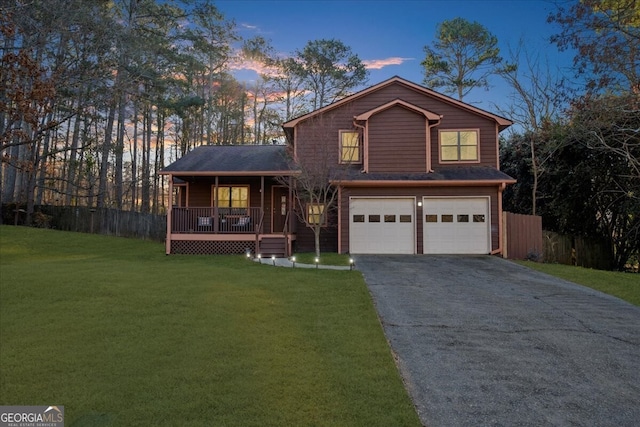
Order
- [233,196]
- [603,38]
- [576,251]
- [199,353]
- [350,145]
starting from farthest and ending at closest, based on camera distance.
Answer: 1. [576,251]
2. [233,196]
3. [350,145]
4. [603,38]
5. [199,353]

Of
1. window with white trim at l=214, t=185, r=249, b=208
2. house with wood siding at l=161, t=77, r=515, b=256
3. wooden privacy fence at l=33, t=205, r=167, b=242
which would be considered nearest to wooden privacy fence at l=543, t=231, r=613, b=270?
house with wood siding at l=161, t=77, r=515, b=256

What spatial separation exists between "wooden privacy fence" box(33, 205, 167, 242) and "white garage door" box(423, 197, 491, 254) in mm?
13929

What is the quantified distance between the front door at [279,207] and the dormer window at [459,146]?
6.55 m

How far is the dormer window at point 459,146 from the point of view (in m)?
16.0

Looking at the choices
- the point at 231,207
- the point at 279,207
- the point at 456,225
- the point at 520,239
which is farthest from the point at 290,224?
the point at 520,239

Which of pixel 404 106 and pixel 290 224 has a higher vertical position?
pixel 404 106

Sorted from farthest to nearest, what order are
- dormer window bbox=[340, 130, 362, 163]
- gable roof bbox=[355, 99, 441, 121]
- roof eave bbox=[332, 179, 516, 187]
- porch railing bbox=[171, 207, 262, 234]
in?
dormer window bbox=[340, 130, 362, 163], gable roof bbox=[355, 99, 441, 121], porch railing bbox=[171, 207, 262, 234], roof eave bbox=[332, 179, 516, 187]

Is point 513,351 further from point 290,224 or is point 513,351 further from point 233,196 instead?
point 233,196

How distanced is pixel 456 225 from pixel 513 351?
10.4 metres

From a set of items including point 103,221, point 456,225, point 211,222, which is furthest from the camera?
point 103,221

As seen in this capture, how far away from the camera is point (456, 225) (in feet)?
49.4

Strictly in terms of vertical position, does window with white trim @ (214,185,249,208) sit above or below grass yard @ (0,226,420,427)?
above

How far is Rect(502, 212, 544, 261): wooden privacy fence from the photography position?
1468 centimetres

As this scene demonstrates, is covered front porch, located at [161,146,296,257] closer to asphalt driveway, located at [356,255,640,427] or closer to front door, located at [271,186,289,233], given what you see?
front door, located at [271,186,289,233]
